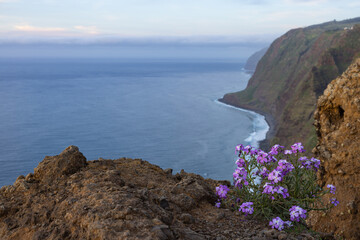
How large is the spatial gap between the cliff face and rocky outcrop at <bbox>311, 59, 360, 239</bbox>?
63302 mm

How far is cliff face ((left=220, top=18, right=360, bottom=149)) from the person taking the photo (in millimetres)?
94312

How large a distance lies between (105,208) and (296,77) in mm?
130498

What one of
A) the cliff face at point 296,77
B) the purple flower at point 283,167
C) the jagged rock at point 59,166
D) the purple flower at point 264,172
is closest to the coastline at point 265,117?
the cliff face at point 296,77

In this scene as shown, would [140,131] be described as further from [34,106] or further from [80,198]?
[80,198]

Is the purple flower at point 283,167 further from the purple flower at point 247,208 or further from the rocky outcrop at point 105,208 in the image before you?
the rocky outcrop at point 105,208

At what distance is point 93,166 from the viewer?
20.5 feet

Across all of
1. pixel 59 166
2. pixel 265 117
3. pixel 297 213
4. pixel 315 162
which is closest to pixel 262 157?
pixel 315 162

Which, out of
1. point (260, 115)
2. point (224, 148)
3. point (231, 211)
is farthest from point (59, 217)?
point (260, 115)

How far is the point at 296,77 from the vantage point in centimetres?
12538

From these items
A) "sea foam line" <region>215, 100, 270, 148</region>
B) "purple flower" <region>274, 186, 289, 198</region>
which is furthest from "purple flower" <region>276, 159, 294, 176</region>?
"sea foam line" <region>215, 100, 270, 148</region>

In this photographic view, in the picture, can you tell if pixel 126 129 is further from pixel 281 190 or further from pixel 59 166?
pixel 281 190

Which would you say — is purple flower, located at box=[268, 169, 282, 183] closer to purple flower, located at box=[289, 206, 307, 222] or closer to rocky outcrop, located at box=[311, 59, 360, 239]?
purple flower, located at box=[289, 206, 307, 222]

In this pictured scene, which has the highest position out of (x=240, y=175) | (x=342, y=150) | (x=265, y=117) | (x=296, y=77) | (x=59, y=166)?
(x=59, y=166)

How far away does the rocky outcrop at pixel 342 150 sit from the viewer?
6.59 m
